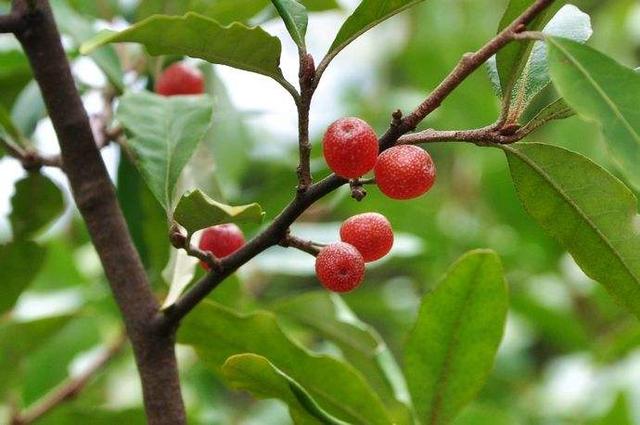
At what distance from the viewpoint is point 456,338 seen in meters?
1.12

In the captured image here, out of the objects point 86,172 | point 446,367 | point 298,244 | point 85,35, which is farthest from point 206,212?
point 85,35

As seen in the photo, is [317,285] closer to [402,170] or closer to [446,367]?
[446,367]

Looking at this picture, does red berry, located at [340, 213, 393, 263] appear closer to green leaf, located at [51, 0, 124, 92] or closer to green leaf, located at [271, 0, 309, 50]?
green leaf, located at [271, 0, 309, 50]

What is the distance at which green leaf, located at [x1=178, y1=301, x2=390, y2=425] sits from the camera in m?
1.12

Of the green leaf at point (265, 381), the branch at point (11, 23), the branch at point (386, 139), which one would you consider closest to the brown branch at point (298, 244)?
the branch at point (386, 139)

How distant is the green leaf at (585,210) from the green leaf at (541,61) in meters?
0.06

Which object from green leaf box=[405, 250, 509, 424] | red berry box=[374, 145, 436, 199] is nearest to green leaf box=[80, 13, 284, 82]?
red berry box=[374, 145, 436, 199]

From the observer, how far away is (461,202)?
3049 mm

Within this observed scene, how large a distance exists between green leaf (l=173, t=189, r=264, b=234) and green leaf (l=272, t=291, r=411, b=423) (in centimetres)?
53

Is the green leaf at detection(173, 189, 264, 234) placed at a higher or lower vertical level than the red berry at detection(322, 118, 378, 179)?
lower

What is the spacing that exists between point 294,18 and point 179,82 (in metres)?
0.59

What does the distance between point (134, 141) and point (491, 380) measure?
5.02 feet

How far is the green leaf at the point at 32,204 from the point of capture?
4.52ft

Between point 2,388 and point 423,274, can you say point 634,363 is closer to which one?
point 423,274
